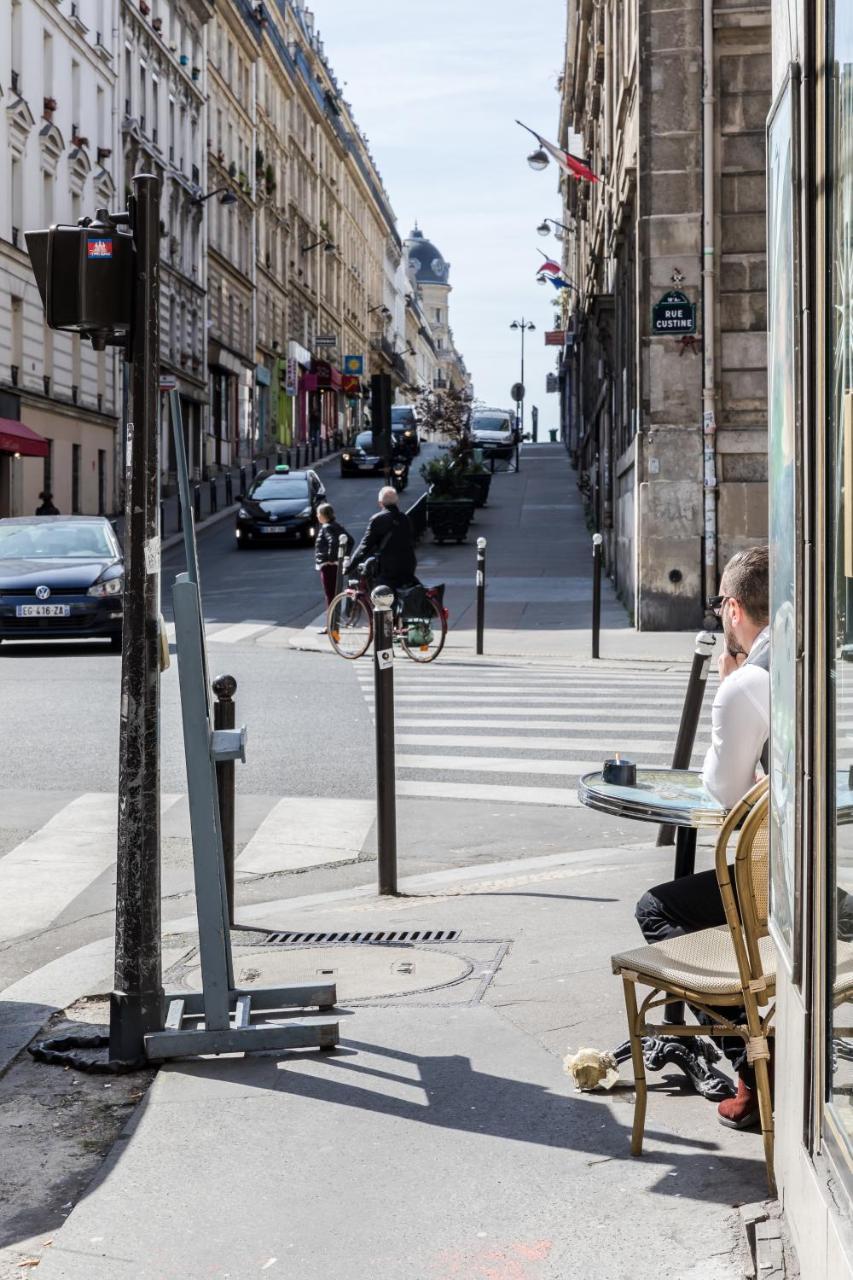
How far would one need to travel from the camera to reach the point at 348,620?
64.0 feet

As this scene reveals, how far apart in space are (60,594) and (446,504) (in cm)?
1938

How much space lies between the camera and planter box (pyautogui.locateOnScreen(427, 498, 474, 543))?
37.0 metres

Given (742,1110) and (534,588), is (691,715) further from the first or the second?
(534,588)

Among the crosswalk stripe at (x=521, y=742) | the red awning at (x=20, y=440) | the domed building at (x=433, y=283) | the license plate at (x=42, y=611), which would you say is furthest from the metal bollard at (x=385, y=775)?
the domed building at (x=433, y=283)

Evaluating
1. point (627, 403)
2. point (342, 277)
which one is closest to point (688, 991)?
point (627, 403)

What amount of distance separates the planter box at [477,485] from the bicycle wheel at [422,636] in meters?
19.2

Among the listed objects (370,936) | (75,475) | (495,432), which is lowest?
(370,936)

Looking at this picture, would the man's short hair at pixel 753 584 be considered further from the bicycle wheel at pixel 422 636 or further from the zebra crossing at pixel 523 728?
the bicycle wheel at pixel 422 636

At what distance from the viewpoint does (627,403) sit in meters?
26.3

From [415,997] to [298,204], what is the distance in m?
79.6

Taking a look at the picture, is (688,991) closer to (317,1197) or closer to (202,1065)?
(317,1197)

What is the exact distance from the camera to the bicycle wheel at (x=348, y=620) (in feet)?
63.5

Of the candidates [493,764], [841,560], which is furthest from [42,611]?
[841,560]

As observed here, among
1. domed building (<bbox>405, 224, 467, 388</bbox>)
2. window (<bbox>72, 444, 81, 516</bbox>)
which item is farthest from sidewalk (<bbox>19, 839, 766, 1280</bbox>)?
domed building (<bbox>405, 224, 467, 388</bbox>)
